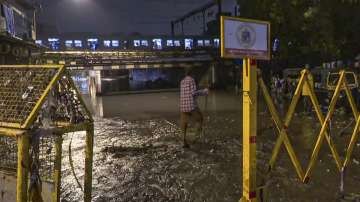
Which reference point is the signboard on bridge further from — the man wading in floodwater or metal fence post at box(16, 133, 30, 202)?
the man wading in floodwater

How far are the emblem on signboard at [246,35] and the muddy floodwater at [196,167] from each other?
5.13ft

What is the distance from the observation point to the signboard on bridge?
4.17m

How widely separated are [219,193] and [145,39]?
1896 inches

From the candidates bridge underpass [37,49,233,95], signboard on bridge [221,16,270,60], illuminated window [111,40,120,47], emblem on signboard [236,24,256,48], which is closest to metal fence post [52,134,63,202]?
signboard on bridge [221,16,270,60]

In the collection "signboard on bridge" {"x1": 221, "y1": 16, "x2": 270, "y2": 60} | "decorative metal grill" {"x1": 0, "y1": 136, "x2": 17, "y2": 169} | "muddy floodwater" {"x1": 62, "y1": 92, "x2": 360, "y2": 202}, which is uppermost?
"signboard on bridge" {"x1": 221, "y1": 16, "x2": 270, "y2": 60}

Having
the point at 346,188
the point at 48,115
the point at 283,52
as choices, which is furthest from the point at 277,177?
the point at 283,52

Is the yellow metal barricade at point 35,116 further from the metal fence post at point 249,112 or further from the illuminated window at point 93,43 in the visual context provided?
the illuminated window at point 93,43

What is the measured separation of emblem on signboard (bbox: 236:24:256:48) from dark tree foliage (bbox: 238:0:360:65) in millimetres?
13060

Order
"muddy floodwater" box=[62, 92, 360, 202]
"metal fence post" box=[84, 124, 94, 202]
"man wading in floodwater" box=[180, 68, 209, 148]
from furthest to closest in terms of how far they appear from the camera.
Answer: "man wading in floodwater" box=[180, 68, 209, 148]
"muddy floodwater" box=[62, 92, 360, 202]
"metal fence post" box=[84, 124, 94, 202]

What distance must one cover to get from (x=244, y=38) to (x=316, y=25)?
15.2 m

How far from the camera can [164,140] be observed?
36.2 feet

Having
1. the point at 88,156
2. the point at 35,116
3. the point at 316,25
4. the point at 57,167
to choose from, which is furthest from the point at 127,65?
the point at 35,116

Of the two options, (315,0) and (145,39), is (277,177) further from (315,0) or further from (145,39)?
(145,39)

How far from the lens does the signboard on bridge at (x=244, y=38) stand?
4.17 meters
